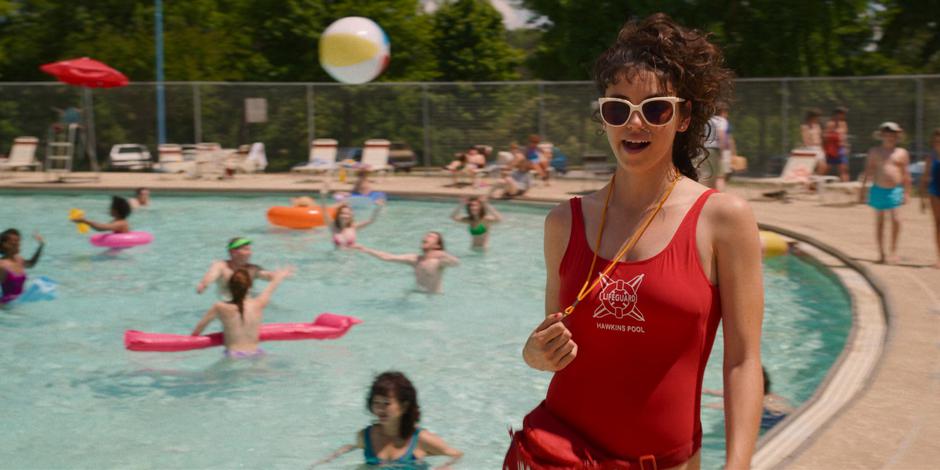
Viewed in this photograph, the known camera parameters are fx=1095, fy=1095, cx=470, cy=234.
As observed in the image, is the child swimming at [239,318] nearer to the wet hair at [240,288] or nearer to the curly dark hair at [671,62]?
the wet hair at [240,288]

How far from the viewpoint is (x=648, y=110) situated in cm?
223

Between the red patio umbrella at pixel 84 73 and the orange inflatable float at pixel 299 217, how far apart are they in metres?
8.09

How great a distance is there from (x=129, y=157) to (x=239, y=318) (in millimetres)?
19204

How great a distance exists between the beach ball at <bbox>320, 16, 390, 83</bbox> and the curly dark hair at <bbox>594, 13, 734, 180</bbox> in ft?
38.1

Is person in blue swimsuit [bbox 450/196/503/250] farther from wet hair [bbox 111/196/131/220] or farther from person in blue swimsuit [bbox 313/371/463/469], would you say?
person in blue swimsuit [bbox 313/371/463/469]

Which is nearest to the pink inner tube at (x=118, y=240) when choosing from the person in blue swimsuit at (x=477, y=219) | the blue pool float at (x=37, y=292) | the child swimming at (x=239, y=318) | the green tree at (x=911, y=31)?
the blue pool float at (x=37, y=292)

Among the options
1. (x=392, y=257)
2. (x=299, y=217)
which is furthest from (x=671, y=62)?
(x=299, y=217)

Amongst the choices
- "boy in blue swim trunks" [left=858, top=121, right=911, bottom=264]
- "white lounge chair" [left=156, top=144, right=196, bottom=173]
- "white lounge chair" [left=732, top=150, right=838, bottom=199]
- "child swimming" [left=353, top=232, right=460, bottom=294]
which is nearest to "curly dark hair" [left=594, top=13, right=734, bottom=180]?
"child swimming" [left=353, top=232, right=460, bottom=294]

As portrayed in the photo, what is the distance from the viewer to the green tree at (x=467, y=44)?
4016 cm

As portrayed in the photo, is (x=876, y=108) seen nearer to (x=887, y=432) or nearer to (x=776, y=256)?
(x=776, y=256)

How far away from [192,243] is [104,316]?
5.07 meters

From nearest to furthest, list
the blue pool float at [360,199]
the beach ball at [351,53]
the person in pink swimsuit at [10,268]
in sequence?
the person in pink swimsuit at [10,268] < the beach ball at [351,53] < the blue pool float at [360,199]

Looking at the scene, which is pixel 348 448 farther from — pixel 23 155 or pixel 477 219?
pixel 23 155

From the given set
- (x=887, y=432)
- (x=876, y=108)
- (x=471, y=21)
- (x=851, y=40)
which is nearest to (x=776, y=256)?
(x=887, y=432)
